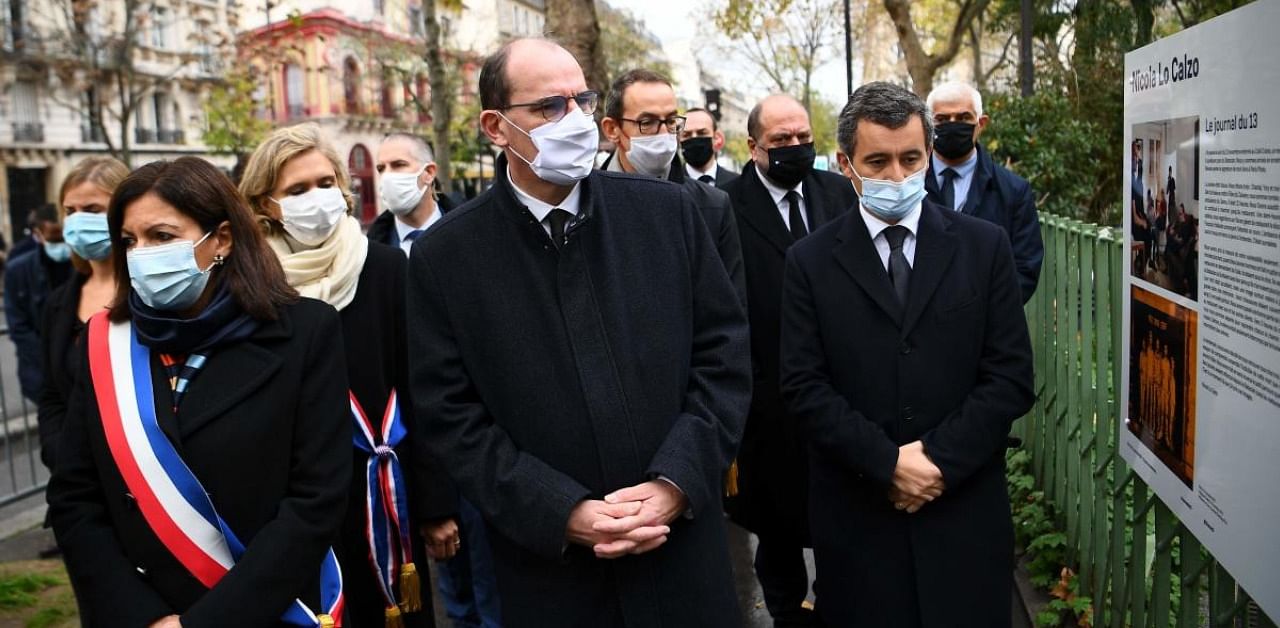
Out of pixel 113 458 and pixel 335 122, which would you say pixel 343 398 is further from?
pixel 335 122

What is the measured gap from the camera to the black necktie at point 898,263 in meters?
3.38

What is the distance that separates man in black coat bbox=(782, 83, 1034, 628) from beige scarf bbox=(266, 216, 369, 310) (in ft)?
5.11

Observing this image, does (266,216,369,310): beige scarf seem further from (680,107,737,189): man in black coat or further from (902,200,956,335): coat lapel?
(680,107,737,189): man in black coat

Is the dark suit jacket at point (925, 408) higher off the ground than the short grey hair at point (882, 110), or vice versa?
the short grey hair at point (882, 110)

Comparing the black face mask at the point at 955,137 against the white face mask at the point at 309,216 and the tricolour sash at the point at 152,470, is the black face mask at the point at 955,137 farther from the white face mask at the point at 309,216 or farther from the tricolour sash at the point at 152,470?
the tricolour sash at the point at 152,470

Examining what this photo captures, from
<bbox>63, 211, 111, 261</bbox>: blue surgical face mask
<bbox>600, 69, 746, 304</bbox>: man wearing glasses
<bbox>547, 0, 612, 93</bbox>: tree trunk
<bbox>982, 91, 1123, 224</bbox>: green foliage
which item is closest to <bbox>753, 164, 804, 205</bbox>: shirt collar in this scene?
<bbox>600, 69, 746, 304</bbox>: man wearing glasses

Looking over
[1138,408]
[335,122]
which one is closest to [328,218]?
[1138,408]

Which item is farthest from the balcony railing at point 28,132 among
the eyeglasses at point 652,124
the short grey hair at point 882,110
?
the short grey hair at point 882,110

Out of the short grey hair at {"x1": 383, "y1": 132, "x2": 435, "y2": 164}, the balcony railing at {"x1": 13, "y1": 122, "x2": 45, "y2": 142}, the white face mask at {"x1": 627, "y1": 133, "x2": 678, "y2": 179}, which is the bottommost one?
the white face mask at {"x1": 627, "y1": 133, "x2": 678, "y2": 179}

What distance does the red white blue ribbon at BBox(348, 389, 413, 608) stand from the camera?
359cm

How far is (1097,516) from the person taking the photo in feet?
13.3

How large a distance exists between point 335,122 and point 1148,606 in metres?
55.0

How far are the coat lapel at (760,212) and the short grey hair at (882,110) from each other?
970 millimetres

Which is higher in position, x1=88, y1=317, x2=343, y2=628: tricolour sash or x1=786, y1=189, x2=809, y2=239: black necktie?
x1=786, y1=189, x2=809, y2=239: black necktie
